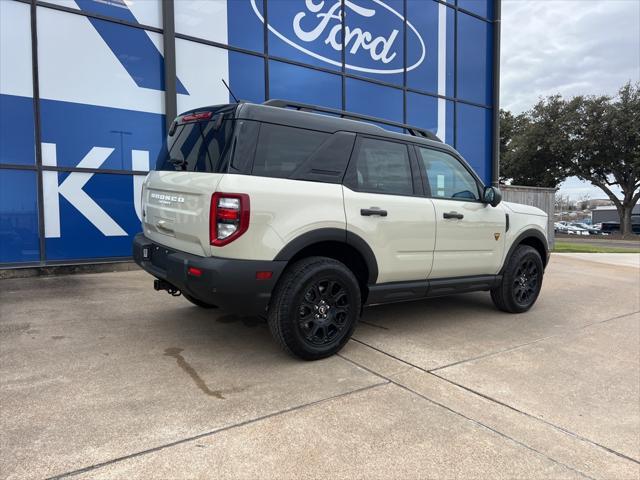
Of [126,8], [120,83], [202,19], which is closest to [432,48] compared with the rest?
[202,19]

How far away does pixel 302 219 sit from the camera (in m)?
3.57

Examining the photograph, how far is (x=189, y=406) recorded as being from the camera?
115 inches

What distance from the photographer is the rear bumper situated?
10.8 ft

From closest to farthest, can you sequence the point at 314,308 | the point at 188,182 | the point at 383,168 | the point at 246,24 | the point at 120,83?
1. the point at 188,182
2. the point at 314,308
3. the point at 383,168
4. the point at 120,83
5. the point at 246,24

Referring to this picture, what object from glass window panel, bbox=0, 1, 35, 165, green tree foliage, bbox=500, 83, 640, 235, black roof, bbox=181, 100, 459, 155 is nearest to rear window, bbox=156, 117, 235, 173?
black roof, bbox=181, 100, 459, 155

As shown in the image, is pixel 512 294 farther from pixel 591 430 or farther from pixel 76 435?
pixel 76 435

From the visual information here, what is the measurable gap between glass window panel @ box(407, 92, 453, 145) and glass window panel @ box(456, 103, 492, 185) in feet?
1.28

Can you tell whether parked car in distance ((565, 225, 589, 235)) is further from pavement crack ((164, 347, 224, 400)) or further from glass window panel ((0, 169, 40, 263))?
pavement crack ((164, 347, 224, 400))

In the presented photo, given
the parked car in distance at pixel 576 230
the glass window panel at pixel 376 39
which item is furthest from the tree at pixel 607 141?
the glass window panel at pixel 376 39

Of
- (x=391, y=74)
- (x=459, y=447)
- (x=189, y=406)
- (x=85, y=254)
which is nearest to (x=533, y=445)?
(x=459, y=447)

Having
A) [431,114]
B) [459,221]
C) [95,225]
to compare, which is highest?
[431,114]

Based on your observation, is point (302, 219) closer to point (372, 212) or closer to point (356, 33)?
point (372, 212)

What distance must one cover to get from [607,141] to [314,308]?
34.1m

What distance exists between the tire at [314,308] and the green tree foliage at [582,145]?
108 feet
